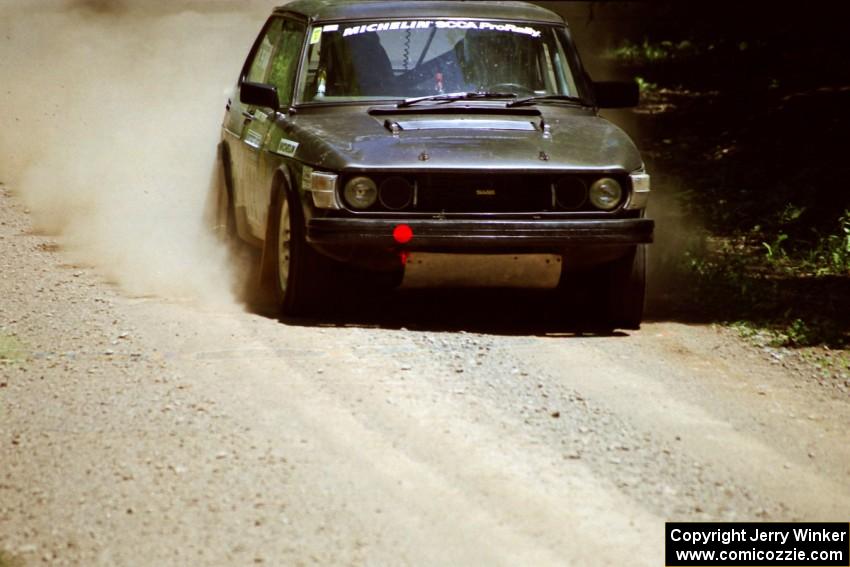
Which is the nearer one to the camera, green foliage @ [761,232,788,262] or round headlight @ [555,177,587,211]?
round headlight @ [555,177,587,211]

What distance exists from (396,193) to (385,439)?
2133 mm

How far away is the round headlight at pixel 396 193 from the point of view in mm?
7426

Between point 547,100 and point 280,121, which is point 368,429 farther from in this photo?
point 547,100

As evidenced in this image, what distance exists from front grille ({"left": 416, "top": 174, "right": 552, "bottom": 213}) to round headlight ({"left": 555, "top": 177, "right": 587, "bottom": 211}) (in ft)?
0.21

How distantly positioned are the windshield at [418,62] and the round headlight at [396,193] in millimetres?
985

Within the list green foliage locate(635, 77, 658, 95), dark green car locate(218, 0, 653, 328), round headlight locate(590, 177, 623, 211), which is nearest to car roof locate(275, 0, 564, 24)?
dark green car locate(218, 0, 653, 328)

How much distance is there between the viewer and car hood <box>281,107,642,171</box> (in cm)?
740

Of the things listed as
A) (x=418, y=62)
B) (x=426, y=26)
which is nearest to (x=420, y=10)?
(x=426, y=26)

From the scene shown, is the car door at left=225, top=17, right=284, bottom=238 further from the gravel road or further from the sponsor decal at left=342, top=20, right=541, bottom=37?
the gravel road

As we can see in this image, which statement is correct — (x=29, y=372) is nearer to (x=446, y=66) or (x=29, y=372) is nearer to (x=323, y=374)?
(x=323, y=374)

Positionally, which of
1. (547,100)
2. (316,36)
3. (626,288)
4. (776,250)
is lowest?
(776,250)

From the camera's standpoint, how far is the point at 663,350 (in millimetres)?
7637

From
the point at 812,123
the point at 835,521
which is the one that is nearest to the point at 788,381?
the point at 835,521

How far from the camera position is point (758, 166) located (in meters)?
13.6
